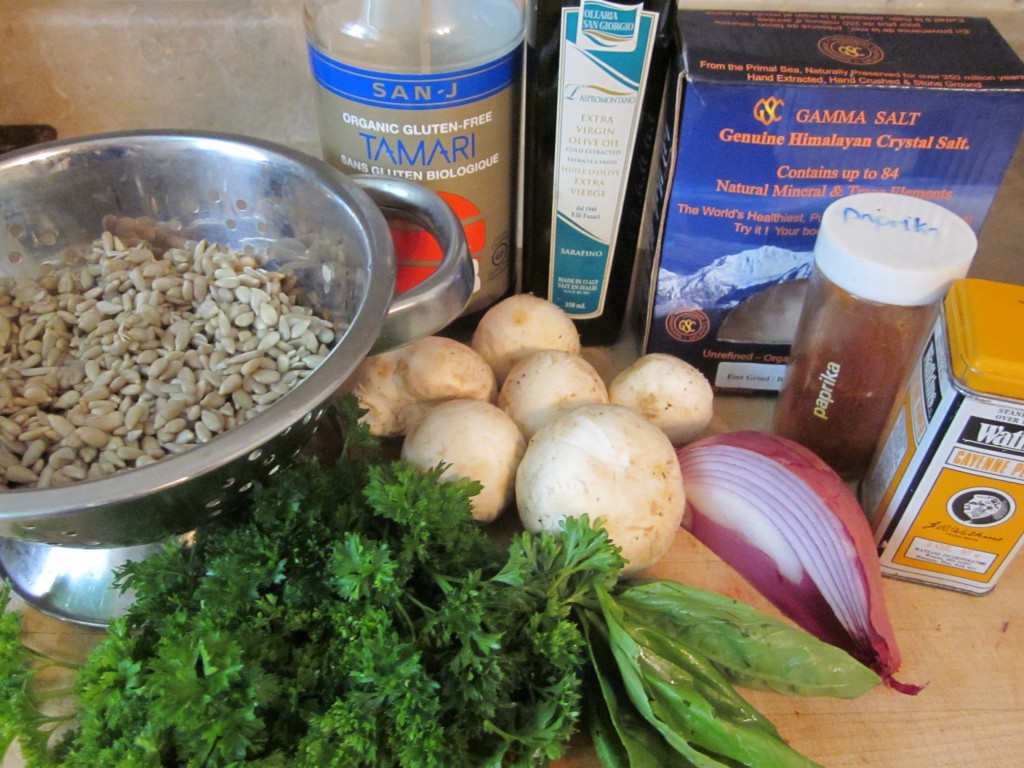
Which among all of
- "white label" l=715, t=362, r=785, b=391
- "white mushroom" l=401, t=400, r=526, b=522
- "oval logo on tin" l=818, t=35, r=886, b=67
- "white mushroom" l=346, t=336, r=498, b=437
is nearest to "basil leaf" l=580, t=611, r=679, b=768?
"white mushroom" l=401, t=400, r=526, b=522

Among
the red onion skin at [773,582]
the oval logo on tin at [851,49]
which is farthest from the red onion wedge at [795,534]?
the oval logo on tin at [851,49]

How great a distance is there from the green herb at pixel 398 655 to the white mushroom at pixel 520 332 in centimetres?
22

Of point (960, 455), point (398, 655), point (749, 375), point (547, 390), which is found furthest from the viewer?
point (749, 375)

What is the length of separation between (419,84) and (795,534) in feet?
1.63

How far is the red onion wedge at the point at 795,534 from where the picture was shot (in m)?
0.68

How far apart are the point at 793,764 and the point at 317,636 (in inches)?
12.7

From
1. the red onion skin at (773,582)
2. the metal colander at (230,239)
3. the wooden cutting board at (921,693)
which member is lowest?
the wooden cutting board at (921,693)

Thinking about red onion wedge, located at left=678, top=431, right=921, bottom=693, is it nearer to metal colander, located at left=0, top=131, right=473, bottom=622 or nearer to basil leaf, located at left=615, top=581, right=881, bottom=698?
basil leaf, located at left=615, top=581, right=881, bottom=698

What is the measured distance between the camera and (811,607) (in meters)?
0.71

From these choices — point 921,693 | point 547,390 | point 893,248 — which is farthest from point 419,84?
point 921,693

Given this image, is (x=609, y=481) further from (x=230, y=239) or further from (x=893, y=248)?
(x=230, y=239)

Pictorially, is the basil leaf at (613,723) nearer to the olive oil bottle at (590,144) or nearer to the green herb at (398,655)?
the green herb at (398,655)

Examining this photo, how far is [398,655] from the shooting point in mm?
537

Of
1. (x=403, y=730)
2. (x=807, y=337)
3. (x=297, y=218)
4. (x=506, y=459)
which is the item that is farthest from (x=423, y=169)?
(x=403, y=730)
